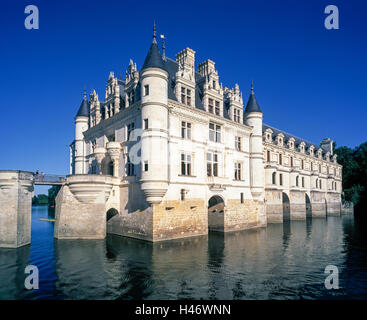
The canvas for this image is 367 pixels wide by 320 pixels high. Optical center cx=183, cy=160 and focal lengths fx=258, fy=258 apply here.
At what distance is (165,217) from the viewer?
2448 centimetres

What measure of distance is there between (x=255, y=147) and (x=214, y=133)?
26.3 ft

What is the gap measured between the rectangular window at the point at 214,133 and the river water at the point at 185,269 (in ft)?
38.8

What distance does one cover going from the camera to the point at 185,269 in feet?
51.8

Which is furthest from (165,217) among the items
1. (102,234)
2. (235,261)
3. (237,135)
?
(237,135)

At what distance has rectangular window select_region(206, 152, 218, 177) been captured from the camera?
29.8 meters

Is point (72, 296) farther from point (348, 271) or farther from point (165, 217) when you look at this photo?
point (348, 271)

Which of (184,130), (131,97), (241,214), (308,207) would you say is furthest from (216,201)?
(308,207)

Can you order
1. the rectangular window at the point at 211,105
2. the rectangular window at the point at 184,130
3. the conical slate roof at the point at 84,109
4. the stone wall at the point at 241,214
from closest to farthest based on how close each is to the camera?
the rectangular window at the point at 184,130
the rectangular window at the point at 211,105
the stone wall at the point at 241,214
the conical slate roof at the point at 84,109

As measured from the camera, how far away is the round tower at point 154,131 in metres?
23.8

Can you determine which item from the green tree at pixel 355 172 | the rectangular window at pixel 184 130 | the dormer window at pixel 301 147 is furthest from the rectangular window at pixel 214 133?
the green tree at pixel 355 172

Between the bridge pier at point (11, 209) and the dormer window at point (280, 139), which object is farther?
the dormer window at point (280, 139)

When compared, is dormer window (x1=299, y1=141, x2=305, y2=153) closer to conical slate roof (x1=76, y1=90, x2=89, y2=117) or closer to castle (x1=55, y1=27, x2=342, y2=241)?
castle (x1=55, y1=27, x2=342, y2=241)

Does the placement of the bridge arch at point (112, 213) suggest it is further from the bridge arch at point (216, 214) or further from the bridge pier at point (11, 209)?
the bridge arch at point (216, 214)

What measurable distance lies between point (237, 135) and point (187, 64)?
11127 mm
